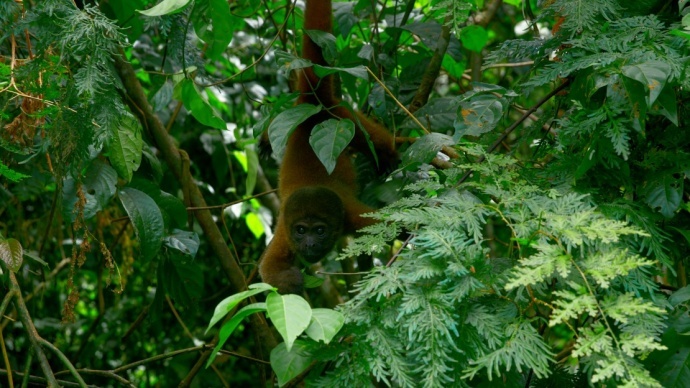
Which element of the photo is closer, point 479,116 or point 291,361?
point 291,361

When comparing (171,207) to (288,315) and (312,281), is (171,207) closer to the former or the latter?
A: (312,281)

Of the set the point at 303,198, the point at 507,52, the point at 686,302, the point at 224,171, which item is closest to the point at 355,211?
the point at 303,198

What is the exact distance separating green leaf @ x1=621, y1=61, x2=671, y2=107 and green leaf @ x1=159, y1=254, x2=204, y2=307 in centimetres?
229

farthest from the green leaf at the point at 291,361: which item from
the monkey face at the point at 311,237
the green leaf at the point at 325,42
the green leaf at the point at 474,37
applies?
the green leaf at the point at 474,37

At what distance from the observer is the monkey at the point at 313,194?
386 centimetres

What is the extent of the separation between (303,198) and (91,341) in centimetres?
265

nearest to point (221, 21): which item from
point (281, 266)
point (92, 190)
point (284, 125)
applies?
point (284, 125)

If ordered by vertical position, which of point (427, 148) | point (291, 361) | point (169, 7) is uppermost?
point (169, 7)

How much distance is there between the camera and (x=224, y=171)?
5113 millimetres

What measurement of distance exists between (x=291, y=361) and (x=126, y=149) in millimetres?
1495

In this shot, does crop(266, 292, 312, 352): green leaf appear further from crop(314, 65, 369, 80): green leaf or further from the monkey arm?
the monkey arm

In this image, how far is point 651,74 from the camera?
73.7 inches

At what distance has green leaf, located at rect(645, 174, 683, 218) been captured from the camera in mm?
2000

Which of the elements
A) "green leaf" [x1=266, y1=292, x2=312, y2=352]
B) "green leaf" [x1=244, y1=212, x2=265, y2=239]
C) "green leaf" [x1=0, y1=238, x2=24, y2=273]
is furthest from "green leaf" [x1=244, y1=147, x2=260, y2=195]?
"green leaf" [x1=266, y1=292, x2=312, y2=352]
